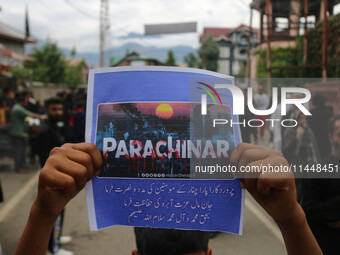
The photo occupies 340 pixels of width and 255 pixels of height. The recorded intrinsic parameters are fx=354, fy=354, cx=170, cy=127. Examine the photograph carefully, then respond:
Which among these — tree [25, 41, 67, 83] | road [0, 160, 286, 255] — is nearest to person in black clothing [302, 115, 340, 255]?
road [0, 160, 286, 255]

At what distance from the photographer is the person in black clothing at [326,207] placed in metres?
1.65

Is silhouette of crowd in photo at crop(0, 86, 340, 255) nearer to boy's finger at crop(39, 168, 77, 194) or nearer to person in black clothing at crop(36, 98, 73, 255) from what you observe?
boy's finger at crop(39, 168, 77, 194)

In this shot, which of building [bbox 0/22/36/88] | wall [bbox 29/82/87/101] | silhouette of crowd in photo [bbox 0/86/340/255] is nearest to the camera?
silhouette of crowd in photo [bbox 0/86/340/255]

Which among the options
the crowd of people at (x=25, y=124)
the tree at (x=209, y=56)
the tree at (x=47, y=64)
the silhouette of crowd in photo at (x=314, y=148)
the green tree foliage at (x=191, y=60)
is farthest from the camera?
the tree at (x=47, y=64)

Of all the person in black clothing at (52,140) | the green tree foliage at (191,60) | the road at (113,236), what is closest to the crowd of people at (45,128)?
the person in black clothing at (52,140)

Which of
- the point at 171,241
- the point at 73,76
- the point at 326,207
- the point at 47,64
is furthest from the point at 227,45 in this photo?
the point at 73,76

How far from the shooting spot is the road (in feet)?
10.7

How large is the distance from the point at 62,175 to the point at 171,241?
1.71ft

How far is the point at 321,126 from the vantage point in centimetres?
160

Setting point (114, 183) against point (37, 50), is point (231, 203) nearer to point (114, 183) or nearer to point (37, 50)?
point (114, 183)

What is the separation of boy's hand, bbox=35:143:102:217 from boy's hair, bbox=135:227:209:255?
0.41 metres

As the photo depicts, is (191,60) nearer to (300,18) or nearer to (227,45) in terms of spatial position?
(227,45)

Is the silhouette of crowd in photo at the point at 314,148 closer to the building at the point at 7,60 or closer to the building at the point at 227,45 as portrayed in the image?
the building at the point at 227,45

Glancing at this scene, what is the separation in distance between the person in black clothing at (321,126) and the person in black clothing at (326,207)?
0.13 feet
